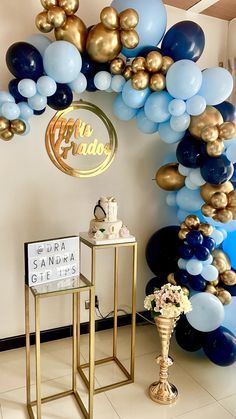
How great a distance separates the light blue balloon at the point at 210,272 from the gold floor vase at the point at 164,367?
37 cm

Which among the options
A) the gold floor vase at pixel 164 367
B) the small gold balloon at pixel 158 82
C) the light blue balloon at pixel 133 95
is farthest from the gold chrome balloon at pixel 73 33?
the gold floor vase at pixel 164 367

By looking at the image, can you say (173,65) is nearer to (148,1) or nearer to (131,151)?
(148,1)

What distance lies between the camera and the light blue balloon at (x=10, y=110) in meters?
1.79

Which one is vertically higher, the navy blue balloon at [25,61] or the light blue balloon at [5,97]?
the navy blue balloon at [25,61]

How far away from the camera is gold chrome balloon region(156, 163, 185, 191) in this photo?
7.50ft

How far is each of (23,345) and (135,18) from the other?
7.68 ft

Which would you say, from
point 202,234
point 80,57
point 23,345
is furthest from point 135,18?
point 23,345

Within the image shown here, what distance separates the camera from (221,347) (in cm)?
208

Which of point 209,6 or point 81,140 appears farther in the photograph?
point 209,6

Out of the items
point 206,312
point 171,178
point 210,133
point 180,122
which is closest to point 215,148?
point 210,133

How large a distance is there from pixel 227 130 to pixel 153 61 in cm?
59

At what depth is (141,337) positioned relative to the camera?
2.63m

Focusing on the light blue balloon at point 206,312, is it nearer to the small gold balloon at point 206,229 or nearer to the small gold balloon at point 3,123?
the small gold balloon at point 206,229

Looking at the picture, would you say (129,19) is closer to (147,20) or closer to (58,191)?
(147,20)
